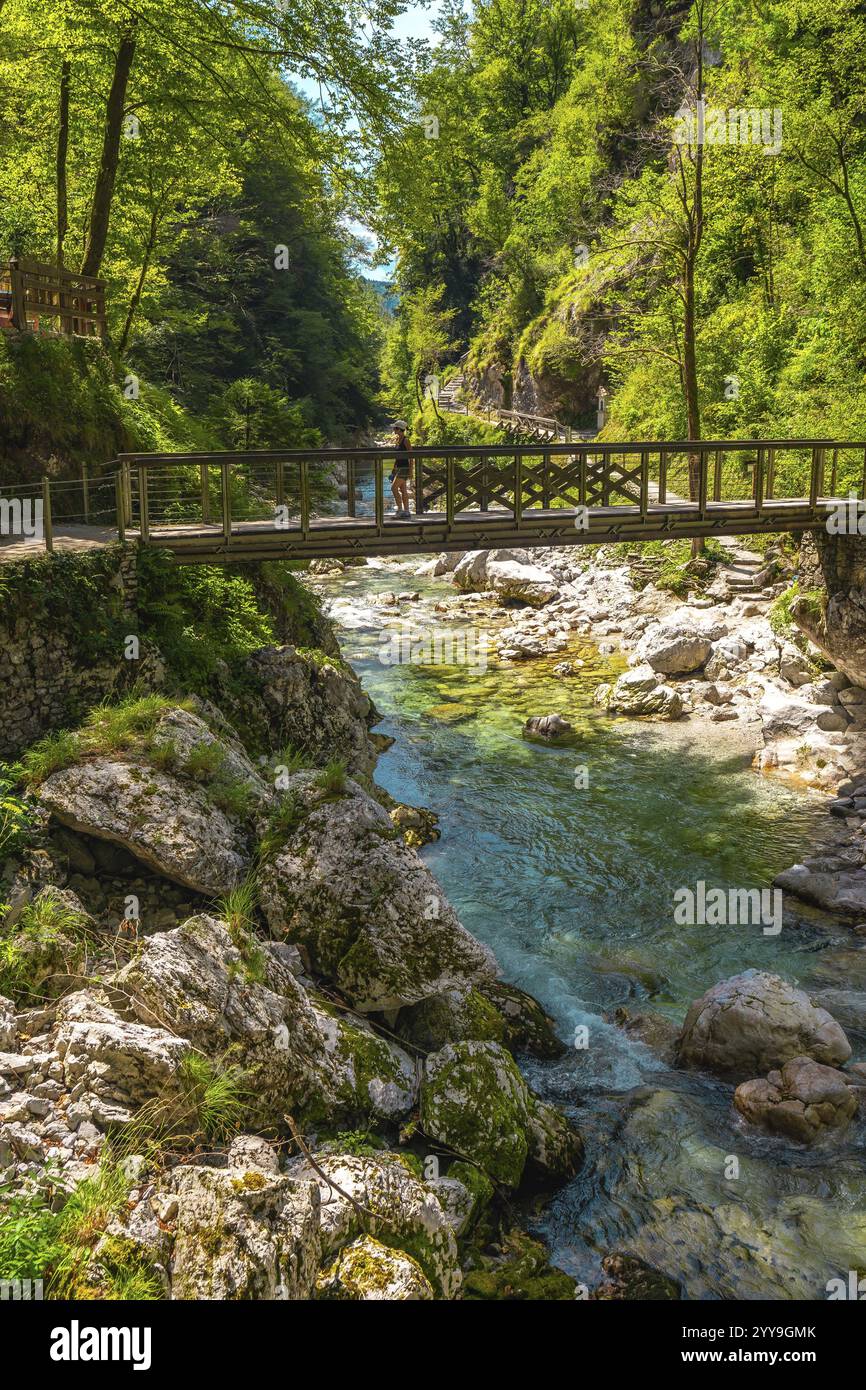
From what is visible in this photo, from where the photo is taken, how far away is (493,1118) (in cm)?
794

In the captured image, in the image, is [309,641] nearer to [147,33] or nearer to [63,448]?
[63,448]

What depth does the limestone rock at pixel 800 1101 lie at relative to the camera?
28.0 feet

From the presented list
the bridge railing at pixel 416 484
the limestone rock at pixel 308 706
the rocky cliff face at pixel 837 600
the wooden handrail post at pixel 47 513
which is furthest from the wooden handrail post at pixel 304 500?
the rocky cliff face at pixel 837 600

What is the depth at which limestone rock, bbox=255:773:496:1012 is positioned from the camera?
8.97 metres

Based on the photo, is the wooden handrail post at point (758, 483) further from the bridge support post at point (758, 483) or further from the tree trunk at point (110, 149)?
the tree trunk at point (110, 149)

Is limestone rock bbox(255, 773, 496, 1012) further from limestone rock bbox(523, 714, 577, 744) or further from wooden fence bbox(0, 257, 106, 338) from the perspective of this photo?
wooden fence bbox(0, 257, 106, 338)

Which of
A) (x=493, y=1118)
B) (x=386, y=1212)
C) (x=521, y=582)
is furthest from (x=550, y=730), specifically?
(x=386, y=1212)

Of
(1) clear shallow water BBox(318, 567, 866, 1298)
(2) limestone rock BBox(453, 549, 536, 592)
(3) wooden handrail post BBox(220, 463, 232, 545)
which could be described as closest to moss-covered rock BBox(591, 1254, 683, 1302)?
(1) clear shallow water BBox(318, 567, 866, 1298)

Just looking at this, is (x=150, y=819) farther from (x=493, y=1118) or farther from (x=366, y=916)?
(x=493, y=1118)

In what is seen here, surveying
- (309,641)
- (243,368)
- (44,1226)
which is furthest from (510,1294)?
(243,368)

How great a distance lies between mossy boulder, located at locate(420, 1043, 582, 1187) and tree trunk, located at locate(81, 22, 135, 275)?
1638 centimetres

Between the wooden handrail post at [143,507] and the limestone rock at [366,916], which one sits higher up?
the wooden handrail post at [143,507]

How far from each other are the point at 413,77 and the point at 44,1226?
1890 centimetres

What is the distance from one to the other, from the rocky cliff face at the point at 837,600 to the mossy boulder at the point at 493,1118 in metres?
12.2
